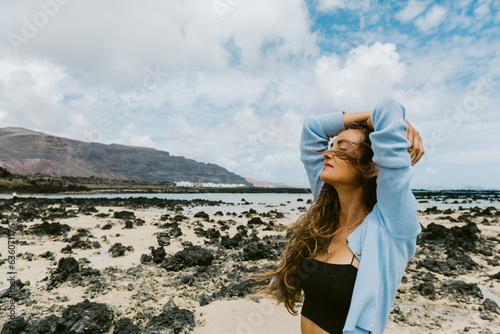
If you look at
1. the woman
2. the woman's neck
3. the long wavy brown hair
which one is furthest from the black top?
the woman's neck

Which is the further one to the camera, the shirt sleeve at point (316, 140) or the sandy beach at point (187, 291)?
the sandy beach at point (187, 291)

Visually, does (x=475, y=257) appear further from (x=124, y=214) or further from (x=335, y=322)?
(x=124, y=214)

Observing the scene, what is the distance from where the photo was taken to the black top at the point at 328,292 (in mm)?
1651

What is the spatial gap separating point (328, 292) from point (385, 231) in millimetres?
501

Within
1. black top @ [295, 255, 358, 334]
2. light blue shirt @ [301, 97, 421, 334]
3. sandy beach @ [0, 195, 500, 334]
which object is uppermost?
light blue shirt @ [301, 97, 421, 334]

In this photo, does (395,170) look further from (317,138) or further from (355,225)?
(317,138)

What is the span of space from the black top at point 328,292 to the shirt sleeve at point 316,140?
72 centimetres

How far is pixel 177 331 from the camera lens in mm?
4422

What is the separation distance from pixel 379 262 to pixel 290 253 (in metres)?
0.85

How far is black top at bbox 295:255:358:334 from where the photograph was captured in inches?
65.0

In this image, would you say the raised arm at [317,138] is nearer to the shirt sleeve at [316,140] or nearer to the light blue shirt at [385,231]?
the shirt sleeve at [316,140]

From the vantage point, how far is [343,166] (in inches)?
71.4

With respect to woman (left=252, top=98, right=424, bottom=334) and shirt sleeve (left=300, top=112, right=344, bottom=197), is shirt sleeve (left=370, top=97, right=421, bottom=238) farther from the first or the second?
shirt sleeve (left=300, top=112, right=344, bottom=197)

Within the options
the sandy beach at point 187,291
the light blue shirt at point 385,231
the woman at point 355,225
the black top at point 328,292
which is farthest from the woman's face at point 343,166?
the sandy beach at point 187,291
